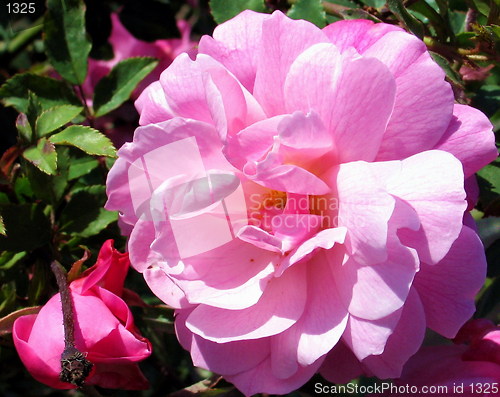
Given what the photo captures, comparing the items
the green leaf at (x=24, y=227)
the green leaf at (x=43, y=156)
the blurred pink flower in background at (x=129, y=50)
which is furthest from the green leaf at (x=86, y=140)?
the blurred pink flower in background at (x=129, y=50)

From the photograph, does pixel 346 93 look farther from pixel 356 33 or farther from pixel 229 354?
pixel 229 354

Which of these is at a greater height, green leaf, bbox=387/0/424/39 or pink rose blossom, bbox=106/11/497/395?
green leaf, bbox=387/0/424/39

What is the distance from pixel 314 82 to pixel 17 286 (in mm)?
628

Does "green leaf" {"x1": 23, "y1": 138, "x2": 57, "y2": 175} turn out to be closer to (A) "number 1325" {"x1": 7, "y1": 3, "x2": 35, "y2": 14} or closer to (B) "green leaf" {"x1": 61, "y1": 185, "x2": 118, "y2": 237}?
(B) "green leaf" {"x1": 61, "y1": 185, "x2": 118, "y2": 237}

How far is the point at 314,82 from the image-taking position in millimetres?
749

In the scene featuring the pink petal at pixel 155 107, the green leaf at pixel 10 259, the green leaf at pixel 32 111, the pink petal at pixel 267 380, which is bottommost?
the pink petal at pixel 267 380

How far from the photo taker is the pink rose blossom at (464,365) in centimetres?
81

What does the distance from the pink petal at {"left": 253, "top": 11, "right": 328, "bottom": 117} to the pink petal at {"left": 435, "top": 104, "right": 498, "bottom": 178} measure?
0.61 ft

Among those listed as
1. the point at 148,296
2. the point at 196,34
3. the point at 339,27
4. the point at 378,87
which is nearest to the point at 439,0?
the point at 339,27

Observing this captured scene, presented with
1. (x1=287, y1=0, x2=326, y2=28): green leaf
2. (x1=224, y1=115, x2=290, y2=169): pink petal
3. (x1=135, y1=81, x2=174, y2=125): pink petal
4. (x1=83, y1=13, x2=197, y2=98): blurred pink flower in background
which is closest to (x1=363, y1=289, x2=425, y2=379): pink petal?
(x1=224, y1=115, x2=290, y2=169): pink petal

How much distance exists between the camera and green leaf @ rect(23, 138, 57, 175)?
2.97 ft

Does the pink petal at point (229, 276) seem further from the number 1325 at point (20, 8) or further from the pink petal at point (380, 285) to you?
the number 1325 at point (20, 8)

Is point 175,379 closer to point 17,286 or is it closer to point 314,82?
point 17,286

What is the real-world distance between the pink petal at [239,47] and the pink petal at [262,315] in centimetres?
26
